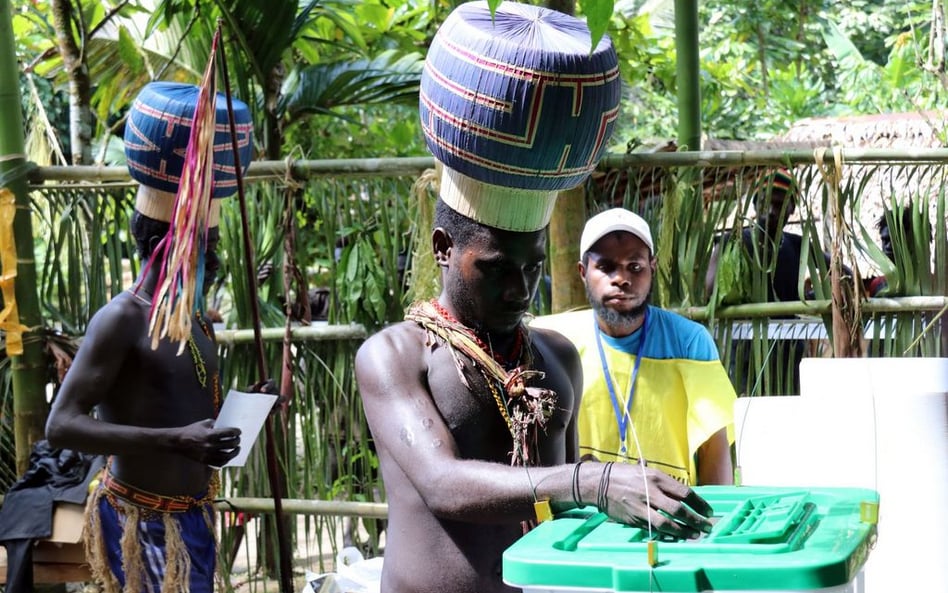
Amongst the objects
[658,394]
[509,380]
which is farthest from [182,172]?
[509,380]

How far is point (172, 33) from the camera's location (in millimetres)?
7836

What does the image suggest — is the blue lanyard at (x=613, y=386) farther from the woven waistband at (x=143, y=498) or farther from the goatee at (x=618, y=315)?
the woven waistband at (x=143, y=498)

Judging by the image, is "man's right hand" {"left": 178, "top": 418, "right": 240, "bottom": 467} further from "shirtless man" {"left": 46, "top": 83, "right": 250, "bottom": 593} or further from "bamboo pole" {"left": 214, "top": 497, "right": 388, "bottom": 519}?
"bamboo pole" {"left": 214, "top": 497, "right": 388, "bottom": 519}

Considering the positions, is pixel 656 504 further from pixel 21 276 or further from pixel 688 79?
pixel 21 276

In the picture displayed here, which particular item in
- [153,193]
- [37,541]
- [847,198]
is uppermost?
[153,193]

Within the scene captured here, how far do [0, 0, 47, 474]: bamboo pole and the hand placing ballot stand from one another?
1738 mm

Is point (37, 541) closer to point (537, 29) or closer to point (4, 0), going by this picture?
point (4, 0)

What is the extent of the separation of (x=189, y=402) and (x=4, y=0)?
7.73ft

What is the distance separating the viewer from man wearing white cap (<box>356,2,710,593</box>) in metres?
2.16

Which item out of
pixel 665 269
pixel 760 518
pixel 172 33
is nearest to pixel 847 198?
pixel 665 269

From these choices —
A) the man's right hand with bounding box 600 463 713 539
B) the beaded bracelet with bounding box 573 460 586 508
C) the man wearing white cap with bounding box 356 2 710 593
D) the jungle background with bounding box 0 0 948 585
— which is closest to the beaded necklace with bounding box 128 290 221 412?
the jungle background with bounding box 0 0 948 585

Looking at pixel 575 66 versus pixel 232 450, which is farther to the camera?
pixel 232 450

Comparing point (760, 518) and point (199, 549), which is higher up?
point (760, 518)

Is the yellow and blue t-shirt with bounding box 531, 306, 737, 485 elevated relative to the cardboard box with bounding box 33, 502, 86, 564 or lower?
elevated
